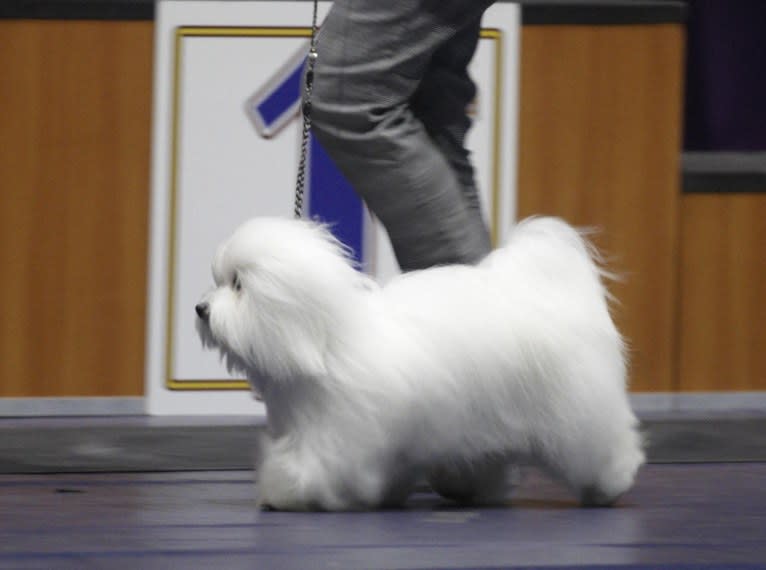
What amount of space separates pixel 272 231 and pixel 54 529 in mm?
620

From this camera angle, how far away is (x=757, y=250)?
16.8 feet

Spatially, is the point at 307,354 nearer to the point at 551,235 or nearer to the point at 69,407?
the point at 551,235

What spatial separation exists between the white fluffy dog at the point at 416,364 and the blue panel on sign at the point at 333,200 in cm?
137

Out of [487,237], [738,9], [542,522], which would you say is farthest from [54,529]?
[738,9]

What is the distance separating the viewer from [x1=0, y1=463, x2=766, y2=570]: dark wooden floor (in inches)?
110

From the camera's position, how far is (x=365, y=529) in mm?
3105

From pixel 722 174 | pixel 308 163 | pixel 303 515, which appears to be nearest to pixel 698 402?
pixel 722 174

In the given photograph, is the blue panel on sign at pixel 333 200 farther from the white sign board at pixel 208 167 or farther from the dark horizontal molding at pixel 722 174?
the dark horizontal molding at pixel 722 174

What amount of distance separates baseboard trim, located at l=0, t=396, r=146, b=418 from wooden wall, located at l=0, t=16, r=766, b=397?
0.9 inches

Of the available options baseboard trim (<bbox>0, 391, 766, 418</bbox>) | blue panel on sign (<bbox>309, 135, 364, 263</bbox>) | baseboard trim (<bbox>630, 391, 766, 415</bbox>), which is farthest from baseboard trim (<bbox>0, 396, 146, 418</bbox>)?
baseboard trim (<bbox>630, 391, 766, 415</bbox>)

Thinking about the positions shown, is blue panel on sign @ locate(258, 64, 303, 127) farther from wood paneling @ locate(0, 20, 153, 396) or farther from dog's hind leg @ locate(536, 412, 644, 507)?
dog's hind leg @ locate(536, 412, 644, 507)

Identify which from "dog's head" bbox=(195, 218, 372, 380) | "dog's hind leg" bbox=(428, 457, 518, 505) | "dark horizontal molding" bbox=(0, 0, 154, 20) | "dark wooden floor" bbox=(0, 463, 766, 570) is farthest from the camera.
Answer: "dark horizontal molding" bbox=(0, 0, 154, 20)

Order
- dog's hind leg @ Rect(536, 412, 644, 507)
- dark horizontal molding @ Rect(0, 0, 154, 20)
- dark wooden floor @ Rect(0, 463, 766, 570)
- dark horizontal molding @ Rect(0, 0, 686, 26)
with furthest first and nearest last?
dark horizontal molding @ Rect(0, 0, 686, 26)
dark horizontal molding @ Rect(0, 0, 154, 20)
dog's hind leg @ Rect(536, 412, 644, 507)
dark wooden floor @ Rect(0, 463, 766, 570)

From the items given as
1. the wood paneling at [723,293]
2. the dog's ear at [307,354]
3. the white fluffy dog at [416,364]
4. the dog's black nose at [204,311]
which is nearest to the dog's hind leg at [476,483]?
the white fluffy dog at [416,364]
